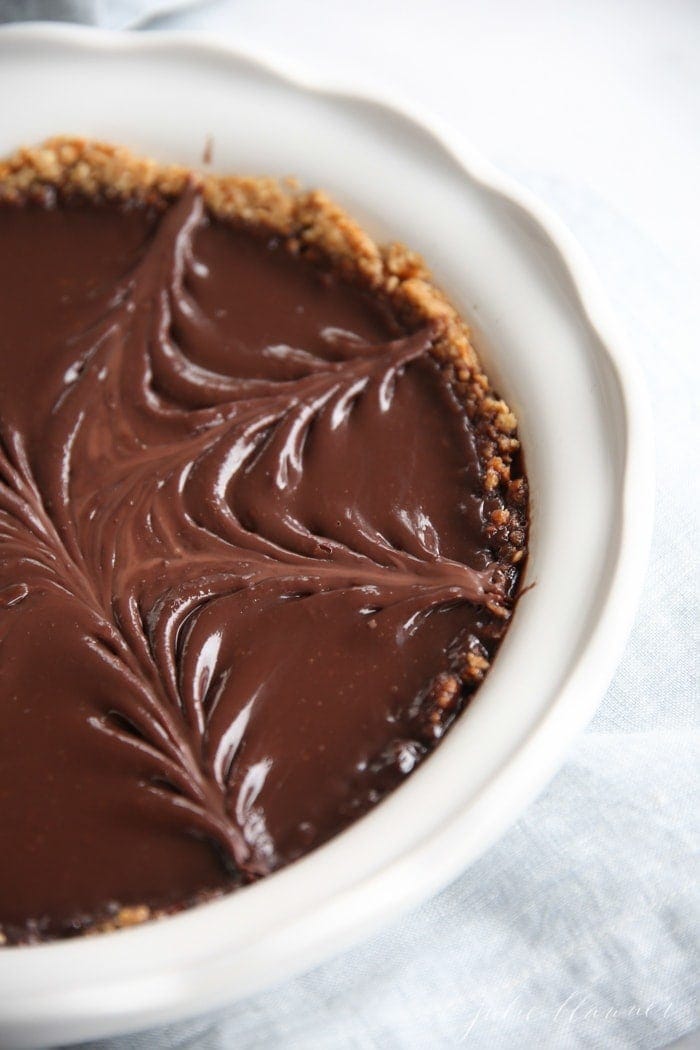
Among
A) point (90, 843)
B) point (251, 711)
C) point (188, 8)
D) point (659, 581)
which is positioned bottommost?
point (90, 843)

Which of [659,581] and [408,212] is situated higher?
[408,212]

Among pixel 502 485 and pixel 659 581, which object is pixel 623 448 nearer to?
pixel 502 485

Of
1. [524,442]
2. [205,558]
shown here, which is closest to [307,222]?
[524,442]

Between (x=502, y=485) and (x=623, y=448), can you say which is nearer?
(x=623, y=448)

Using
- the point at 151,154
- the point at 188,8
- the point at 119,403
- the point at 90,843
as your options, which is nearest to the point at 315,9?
the point at 188,8

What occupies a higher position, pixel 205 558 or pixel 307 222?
pixel 307 222

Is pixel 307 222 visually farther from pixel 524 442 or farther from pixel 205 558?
pixel 205 558
